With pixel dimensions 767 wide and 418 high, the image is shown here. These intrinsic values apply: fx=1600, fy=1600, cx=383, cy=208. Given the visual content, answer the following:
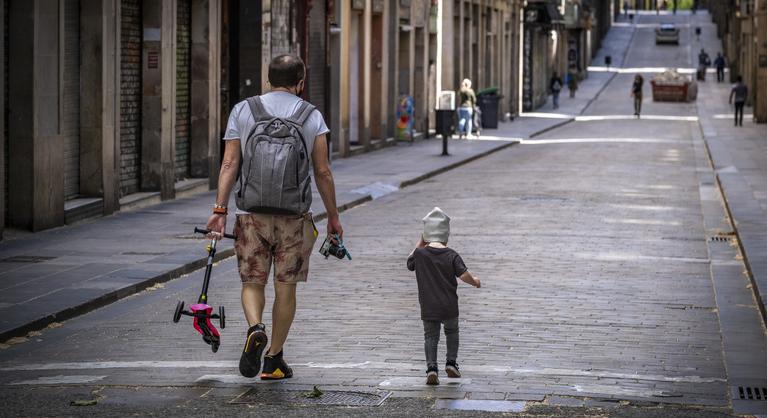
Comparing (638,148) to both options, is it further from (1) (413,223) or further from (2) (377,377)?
(2) (377,377)

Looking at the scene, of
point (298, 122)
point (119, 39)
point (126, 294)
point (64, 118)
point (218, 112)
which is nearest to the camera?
point (298, 122)

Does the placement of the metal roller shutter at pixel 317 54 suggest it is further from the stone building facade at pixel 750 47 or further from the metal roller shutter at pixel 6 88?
the stone building facade at pixel 750 47

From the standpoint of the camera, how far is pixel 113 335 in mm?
10531

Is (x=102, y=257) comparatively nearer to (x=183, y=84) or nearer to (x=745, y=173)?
(x=183, y=84)

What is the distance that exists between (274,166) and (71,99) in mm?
11560

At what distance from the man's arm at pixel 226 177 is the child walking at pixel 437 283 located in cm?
104

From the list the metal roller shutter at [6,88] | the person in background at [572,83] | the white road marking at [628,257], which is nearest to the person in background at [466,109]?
the metal roller shutter at [6,88]

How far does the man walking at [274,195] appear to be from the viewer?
27.7 ft

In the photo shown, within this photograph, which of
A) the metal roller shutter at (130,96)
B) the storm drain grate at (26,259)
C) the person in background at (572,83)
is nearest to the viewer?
the storm drain grate at (26,259)

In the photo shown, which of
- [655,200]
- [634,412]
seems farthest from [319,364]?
[655,200]

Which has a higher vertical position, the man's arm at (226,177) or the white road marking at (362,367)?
the man's arm at (226,177)

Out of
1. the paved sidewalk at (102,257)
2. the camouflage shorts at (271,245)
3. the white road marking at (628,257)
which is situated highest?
the camouflage shorts at (271,245)

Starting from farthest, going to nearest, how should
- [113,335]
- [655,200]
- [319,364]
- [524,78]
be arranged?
[524,78], [655,200], [113,335], [319,364]

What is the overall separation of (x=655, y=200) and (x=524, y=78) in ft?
152
